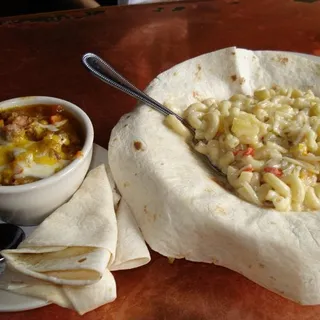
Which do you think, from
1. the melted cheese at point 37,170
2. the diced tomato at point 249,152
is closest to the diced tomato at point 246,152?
the diced tomato at point 249,152

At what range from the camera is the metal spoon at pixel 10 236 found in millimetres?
1183

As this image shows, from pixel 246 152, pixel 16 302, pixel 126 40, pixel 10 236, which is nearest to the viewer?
pixel 16 302

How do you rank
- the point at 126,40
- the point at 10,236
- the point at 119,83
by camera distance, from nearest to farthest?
1. the point at 10,236
2. the point at 119,83
3. the point at 126,40

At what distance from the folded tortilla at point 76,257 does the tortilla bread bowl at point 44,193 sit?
0.15 feet

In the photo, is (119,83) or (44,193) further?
(119,83)

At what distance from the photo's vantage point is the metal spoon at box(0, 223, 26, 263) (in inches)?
46.6

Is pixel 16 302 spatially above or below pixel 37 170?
below

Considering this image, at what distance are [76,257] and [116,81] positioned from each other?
24.6 inches

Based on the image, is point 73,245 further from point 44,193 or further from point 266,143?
point 266,143

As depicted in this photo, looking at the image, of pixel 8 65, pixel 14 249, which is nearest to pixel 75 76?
pixel 8 65

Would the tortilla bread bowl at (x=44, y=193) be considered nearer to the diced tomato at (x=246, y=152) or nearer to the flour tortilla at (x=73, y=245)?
the flour tortilla at (x=73, y=245)

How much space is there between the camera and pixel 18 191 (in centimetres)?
117

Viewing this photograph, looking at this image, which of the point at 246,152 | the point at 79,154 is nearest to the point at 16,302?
the point at 79,154

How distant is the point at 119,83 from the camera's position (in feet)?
4.93
